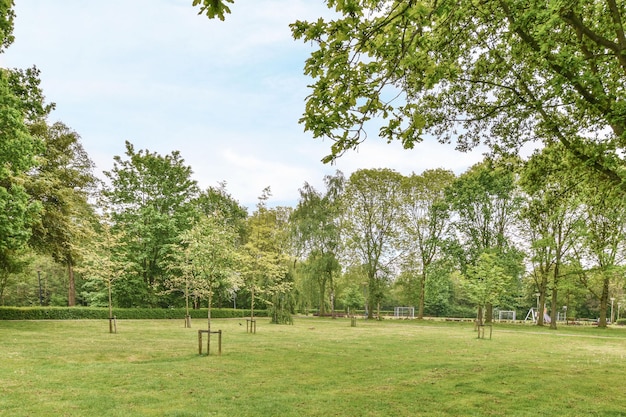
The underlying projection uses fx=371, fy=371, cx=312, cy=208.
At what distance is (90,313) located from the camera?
2703 centimetres

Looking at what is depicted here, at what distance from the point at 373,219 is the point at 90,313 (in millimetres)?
25758

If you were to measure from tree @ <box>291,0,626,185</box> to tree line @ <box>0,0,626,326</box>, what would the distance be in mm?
33

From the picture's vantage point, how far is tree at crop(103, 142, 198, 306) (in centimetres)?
3162

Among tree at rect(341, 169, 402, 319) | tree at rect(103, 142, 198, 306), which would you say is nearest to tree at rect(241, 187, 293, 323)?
tree at rect(103, 142, 198, 306)

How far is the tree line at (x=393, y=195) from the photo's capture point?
415 cm

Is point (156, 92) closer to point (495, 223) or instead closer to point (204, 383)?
point (204, 383)

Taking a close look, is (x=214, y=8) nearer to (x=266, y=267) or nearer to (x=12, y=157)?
(x=12, y=157)

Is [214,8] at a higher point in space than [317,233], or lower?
higher

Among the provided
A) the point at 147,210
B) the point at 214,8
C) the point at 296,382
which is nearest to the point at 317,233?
the point at 147,210

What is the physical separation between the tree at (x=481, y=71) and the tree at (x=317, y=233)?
25.2m

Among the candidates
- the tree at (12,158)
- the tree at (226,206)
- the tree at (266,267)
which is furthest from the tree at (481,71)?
the tree at (226,206)

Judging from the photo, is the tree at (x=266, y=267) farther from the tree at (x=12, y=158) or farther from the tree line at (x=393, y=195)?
the tree at (x=12, y=158)

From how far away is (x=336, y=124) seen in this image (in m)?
3.79

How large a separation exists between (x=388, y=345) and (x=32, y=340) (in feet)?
46.4
